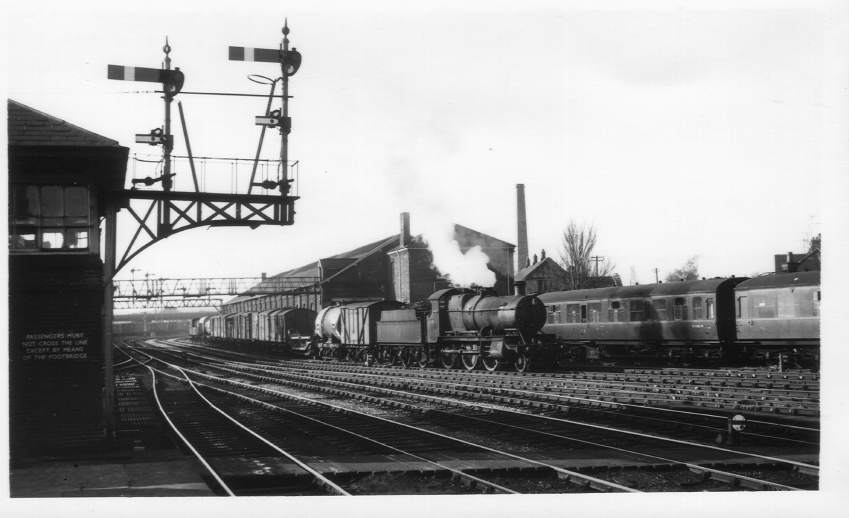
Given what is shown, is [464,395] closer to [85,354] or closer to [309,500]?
[85,354]

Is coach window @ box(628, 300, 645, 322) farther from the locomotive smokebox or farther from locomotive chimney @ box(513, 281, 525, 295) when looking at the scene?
locomotive chimney @ box(513, 281, 525, 295)

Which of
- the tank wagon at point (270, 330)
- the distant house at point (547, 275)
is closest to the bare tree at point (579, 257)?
the distant house at point (547, 275)

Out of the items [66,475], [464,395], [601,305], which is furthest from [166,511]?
[601,305]

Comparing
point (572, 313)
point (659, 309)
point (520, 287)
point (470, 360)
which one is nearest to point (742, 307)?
point (659, 309)

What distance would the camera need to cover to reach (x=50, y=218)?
1112 centimetres

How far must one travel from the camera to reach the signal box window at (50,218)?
11.0 meters

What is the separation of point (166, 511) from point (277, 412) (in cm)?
828

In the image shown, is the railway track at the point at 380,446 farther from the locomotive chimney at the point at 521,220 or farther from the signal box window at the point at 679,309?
the locomotive chimney at the point at 521,220

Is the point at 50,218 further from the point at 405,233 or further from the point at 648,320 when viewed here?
the point at 405,233

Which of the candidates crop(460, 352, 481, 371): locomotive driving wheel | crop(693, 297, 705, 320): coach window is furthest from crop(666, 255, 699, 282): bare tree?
crop(460, 352, 481, 371): locomotive driving wheel

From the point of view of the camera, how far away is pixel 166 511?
25.0 ft

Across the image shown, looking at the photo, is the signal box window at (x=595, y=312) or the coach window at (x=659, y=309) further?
the signal box window at (x=595, y=312)

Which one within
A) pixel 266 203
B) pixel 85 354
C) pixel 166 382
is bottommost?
pixel 166 382

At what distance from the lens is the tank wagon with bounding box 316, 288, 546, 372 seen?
23703 mm
